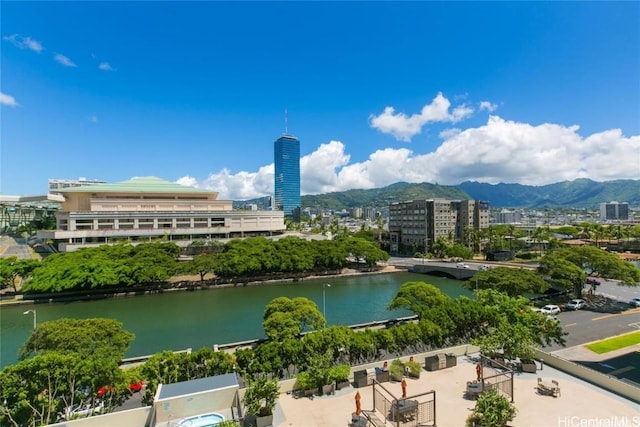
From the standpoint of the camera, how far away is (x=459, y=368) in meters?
16.2

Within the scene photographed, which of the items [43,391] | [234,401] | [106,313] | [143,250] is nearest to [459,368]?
[234,401]

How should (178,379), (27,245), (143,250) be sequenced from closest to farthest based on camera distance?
(178,379) < (143,250) < (27,245)

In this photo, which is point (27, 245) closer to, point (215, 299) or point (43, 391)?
point (215, 299)

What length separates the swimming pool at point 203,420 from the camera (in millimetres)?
10805

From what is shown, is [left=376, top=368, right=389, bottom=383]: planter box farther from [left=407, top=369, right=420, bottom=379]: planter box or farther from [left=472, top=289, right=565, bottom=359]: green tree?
[left=472, top=289, right=565, bottom=359]: green tree

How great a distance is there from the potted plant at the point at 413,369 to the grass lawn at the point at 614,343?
14205 mm

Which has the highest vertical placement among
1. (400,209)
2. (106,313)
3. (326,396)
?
(400,209)

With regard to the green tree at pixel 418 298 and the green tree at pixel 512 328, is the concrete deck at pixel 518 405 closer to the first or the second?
the green tree at pixel 512 328

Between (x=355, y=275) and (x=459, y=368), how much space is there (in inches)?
1707

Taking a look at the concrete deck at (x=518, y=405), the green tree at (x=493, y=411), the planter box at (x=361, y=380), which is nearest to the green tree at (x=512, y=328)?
the concrete deck at (x=518, y=405)

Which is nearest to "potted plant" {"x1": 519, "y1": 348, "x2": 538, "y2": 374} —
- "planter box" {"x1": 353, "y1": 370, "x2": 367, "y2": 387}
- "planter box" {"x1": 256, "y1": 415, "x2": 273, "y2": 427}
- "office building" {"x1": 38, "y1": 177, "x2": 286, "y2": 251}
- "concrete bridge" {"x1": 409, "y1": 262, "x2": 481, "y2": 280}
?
"planter box" {"x1": 353, "y1": 370, "x2": 367, "y2": 387}

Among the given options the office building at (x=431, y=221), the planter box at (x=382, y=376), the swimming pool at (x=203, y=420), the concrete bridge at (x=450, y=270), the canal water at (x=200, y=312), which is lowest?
the canal water at (x=200, y=312)

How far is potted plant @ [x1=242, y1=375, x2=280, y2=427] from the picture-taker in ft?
38.9

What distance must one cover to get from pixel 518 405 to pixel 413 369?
13.7 ft
